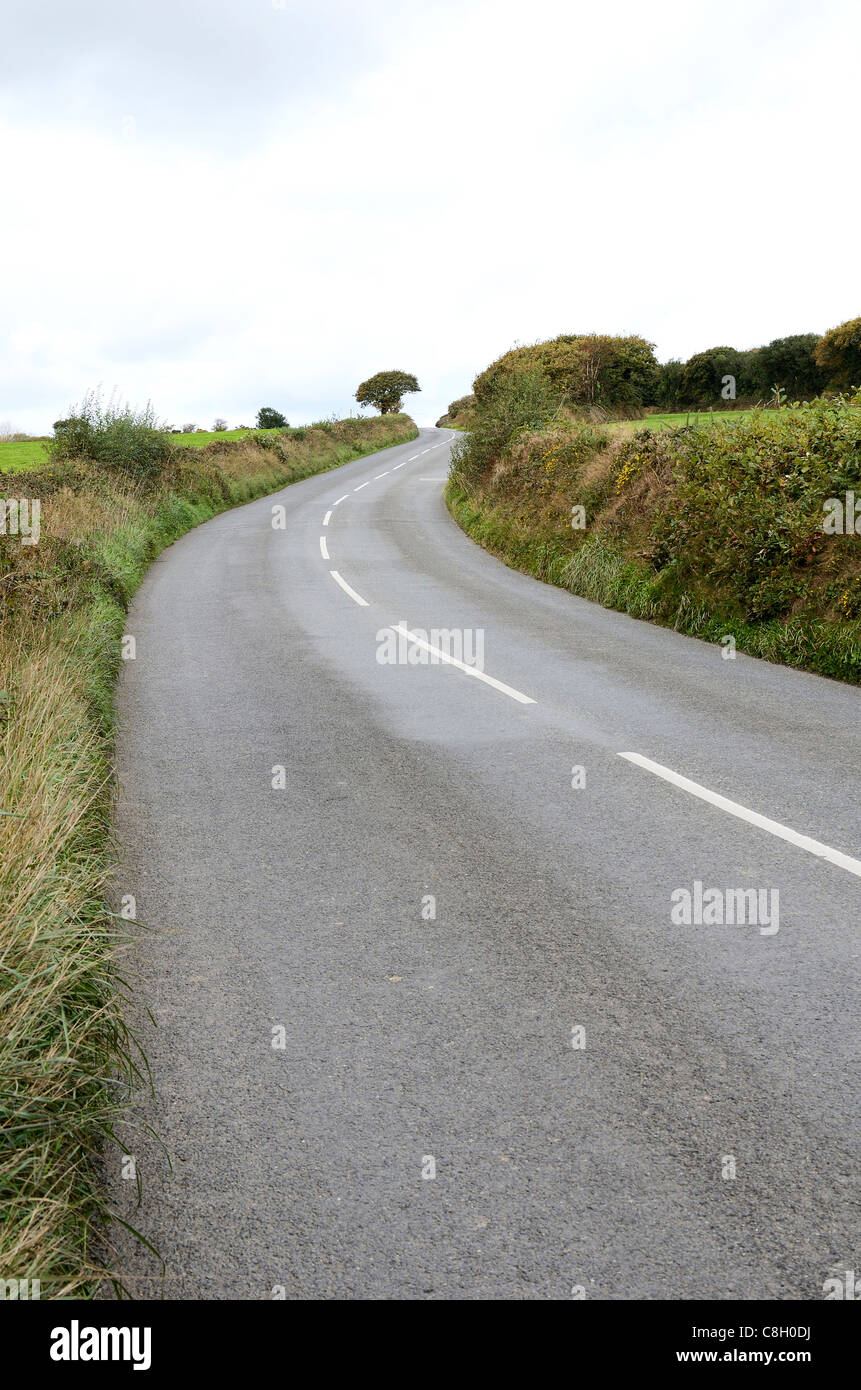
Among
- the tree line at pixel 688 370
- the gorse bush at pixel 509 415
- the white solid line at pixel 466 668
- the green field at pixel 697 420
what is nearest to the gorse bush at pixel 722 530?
the green field at pixel 697 420

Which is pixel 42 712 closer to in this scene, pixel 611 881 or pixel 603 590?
pixel 611 881

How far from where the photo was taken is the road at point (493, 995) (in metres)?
2.86

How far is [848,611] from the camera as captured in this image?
10.8 m

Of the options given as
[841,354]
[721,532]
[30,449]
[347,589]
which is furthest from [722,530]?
[30,449]

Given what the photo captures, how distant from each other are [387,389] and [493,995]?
8722 centimetres

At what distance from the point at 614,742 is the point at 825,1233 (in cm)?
519

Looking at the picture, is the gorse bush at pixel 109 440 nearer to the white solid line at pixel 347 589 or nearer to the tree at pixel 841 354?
the white solid line at pixel 347 589

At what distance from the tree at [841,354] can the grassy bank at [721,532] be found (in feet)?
74.9

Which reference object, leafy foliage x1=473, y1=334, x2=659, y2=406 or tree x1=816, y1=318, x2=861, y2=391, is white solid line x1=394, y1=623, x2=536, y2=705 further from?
tree x1=816, y1=318, x2=861, y2=391

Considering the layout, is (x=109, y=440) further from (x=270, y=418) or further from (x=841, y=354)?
(x=270, y=418)

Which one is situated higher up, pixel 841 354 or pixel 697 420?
pixel 841 354

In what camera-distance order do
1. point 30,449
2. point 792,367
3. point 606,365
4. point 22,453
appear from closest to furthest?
point 22,453
point 30,449
point 792,367
point 606,365

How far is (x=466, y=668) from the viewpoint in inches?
425

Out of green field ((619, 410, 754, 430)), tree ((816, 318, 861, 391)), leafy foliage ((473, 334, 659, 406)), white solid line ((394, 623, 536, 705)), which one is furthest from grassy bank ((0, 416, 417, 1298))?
tree ((816, 318, 861, 391))
